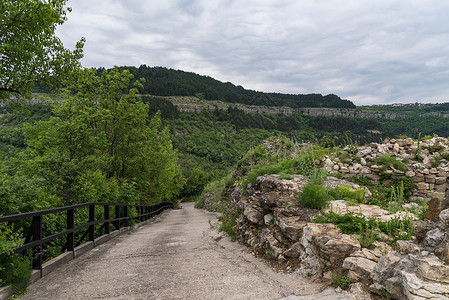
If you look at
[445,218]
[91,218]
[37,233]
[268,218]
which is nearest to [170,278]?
[37,233]

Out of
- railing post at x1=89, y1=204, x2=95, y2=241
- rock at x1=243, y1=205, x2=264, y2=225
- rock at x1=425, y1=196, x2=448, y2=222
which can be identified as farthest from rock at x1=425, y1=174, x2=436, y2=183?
railing post at x1=89, y1=204, x2=95, y2=241

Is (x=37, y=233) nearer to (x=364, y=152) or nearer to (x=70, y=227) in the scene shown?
(x=70, y=227)

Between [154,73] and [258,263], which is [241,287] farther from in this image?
[154,73]

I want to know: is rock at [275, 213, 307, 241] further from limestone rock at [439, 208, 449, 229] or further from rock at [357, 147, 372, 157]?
rock at [357, 147, 372, 157]

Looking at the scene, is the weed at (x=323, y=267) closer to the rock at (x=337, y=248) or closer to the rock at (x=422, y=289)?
the rock at (x=337, y=248)

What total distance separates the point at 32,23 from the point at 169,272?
677 cm

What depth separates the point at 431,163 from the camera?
8.62 meters

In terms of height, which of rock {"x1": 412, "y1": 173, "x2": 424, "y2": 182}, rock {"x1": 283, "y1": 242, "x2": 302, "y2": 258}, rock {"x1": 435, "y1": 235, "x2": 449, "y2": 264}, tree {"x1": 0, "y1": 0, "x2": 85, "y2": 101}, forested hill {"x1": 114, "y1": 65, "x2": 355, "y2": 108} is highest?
forested hill {"x1": 114, "y1": 65, "x2": 355, "y2": 108}

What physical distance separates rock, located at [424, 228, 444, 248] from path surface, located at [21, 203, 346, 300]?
1300 millimetres

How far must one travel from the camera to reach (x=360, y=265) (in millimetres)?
3766

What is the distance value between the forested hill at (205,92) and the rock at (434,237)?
165150mm

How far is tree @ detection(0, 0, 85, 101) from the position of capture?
6480 mm

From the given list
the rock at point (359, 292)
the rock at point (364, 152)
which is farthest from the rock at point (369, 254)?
the rock at point (364, 152)

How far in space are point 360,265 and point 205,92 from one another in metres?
177
